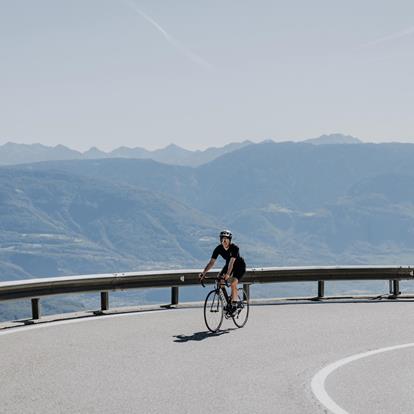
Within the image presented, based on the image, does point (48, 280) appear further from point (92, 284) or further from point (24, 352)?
point (24, 352)

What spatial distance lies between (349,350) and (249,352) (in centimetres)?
115

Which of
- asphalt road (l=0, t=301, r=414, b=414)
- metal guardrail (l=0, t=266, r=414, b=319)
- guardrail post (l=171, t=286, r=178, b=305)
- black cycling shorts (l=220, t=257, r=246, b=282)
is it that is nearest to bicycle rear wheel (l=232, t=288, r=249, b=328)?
asphalt road (l=0, t=301, r=414, b=414)

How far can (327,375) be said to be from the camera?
772cm

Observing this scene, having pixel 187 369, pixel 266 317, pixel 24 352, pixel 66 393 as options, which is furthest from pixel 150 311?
pixel 66 393

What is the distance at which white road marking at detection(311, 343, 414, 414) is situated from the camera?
6.29 m

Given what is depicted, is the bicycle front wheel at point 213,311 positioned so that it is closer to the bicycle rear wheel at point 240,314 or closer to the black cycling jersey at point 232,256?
the bicycle rear wheel at point 240,314

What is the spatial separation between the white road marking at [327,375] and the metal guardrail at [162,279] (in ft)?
16.2

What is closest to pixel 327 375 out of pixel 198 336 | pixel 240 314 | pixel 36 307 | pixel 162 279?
pixel 198 336

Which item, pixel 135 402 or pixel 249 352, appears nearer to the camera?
pixel 135 402

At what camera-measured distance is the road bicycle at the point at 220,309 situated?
11.0 m

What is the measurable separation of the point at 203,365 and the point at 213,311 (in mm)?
2775

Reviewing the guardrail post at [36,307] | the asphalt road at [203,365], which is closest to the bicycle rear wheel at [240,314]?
the asphalt road at [203,365]

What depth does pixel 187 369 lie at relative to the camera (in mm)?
8016

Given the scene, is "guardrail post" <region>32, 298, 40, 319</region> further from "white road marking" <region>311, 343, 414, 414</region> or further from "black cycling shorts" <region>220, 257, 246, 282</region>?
"white road marking" <region>311, 343, 414, 414</region>
